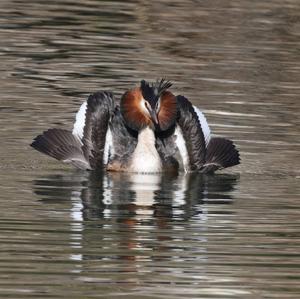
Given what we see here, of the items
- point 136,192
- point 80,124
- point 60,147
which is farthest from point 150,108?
point 136,192

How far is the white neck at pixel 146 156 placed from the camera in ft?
51.0

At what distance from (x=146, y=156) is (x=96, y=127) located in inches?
22.3

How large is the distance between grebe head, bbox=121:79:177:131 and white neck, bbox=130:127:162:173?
0.35 ft

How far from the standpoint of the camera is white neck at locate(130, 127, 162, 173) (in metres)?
15.5

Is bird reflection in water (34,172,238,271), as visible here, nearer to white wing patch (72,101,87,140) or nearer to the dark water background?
the dark water background

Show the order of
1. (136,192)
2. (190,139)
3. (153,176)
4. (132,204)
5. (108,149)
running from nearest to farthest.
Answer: (132,204)
(136,192)
(153,176)
(190,139)
(108,149)

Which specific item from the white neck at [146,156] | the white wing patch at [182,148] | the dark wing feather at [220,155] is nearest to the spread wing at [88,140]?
the white neck at [146,156]

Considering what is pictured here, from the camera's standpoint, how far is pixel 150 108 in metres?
15.5

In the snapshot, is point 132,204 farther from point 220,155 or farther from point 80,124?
point 80,124

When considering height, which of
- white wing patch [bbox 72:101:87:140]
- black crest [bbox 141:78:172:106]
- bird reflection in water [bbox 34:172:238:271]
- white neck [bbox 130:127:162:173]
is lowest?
bird reflection in water [bbox 34:172:238:271]

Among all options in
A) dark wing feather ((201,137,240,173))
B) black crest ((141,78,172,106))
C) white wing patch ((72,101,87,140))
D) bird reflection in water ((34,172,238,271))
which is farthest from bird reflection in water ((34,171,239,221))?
black crest ((141,78,172,106))

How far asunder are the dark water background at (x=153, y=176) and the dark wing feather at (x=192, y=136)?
0.55ft

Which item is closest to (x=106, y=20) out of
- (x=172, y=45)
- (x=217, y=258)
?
(x=172, y=45)

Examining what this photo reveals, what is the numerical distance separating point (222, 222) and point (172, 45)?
11013 millimetres
